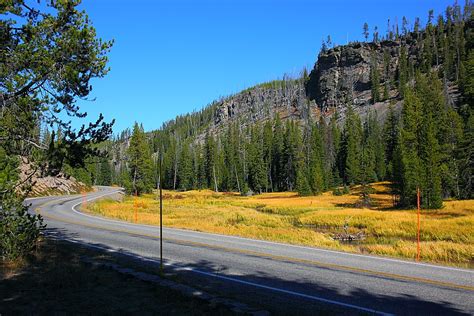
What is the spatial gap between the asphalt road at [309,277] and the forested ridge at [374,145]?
336cm

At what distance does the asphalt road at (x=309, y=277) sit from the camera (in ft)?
24.0

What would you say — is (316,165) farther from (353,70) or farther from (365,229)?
(353,70)

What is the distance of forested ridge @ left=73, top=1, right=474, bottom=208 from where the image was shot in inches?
1965

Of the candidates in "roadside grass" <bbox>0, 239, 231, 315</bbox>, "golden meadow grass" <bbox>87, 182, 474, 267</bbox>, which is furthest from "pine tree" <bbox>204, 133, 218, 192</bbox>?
"roadside grass" <bbox>0, 239, 231, 315</bbox>

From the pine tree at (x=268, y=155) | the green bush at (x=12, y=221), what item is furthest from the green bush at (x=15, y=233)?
the pine tree at (x=268, y=155)

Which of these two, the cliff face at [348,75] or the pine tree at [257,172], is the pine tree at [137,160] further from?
the cliff face at [348,75]

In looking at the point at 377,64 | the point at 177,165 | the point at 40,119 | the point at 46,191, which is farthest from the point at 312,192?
the point at 377,64

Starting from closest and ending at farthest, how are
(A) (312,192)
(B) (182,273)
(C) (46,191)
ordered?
(B) (182,273), (C) (46,191), (A) (312,192)

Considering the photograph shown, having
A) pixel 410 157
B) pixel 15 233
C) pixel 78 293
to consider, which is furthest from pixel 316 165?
pixel 78 293

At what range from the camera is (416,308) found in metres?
7.09

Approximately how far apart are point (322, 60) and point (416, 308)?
17692 centimetres

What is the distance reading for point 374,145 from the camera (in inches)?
3885

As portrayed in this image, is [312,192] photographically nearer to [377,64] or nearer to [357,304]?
[357,304]

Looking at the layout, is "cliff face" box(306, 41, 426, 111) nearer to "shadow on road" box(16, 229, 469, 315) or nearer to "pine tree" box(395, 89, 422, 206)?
"pine tree" box(395, 89, 422, 206)
